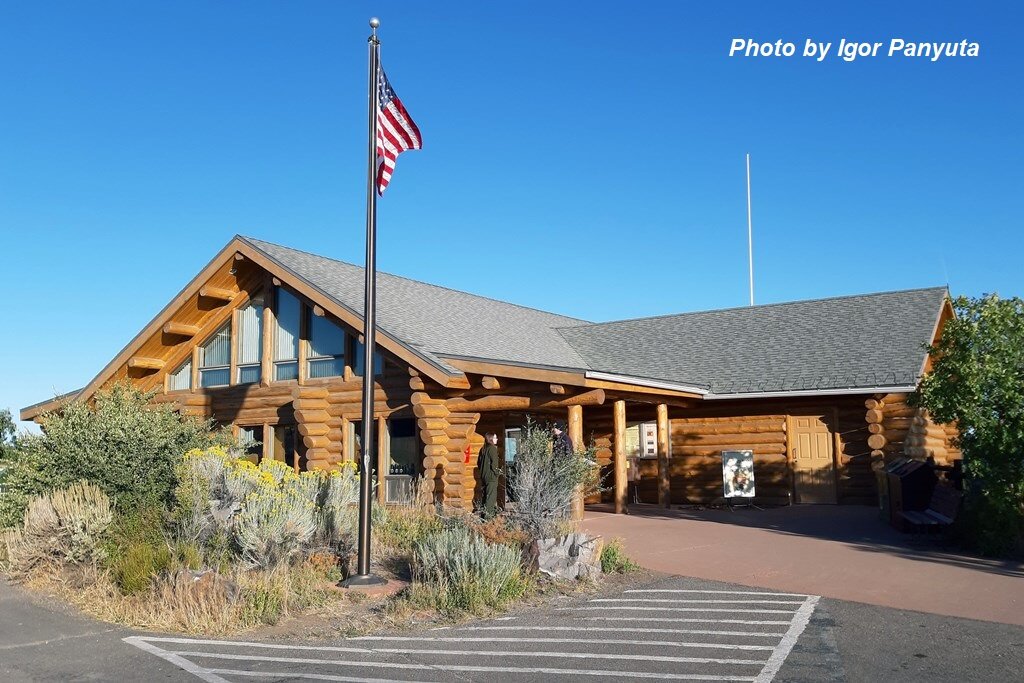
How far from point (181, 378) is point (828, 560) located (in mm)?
16261

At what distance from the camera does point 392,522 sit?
1454cm

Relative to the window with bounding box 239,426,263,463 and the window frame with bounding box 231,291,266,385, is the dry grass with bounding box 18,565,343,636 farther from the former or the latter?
the window frame with bounding box 231,291,266,385

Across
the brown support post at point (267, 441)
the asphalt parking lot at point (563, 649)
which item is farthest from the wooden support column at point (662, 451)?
the asphalt parking lot at point (563, 649)

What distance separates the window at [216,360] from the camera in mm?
21938

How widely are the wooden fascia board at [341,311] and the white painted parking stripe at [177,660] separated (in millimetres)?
8455

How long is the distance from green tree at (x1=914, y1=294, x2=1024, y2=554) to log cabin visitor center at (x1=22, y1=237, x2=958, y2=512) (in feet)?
15.3

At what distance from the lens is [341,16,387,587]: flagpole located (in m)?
11.0

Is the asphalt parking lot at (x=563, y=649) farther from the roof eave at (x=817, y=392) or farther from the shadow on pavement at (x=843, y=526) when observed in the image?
the roof eave at (x=817, y=392)

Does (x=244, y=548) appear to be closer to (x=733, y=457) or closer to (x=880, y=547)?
(x=880, y=547)

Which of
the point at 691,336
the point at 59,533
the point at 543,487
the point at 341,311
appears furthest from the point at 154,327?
the point at 691,336

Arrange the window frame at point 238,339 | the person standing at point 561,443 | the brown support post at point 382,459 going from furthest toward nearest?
1. the window frame at point 238,339
2. the brown support post at point 382,459
3. the person standing at point 561,443

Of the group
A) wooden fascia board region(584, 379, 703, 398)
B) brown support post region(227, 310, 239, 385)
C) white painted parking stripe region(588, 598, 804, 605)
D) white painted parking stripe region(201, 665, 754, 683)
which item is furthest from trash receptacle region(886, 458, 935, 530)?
brown support post region(227, 310, 239, 385)

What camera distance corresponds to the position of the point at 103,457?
1487cm

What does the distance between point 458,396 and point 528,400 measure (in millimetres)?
1750
